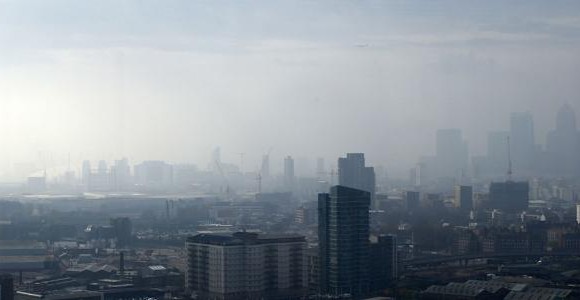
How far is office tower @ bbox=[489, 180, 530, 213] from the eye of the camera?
3950 cm

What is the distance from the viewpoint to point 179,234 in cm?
3309

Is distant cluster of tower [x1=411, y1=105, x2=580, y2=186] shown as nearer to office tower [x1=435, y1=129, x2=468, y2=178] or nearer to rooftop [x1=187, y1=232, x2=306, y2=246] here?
office tower [x1=435, y1=129, x2=468, y2=178]

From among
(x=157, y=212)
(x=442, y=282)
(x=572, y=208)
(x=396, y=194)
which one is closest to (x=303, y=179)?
(x=396, y=194)

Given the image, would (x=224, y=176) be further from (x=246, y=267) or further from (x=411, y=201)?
(x=246, y=267)

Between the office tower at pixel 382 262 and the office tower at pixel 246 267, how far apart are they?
152 cm

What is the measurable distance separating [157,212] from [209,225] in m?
7.60

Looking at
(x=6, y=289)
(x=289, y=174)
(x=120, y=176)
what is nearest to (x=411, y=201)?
(x=289, y=174)

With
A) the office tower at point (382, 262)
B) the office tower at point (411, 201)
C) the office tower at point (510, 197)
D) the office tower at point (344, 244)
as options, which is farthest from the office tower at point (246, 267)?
the office tower at point (510, 197)

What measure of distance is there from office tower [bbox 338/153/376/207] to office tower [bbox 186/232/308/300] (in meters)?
19.8

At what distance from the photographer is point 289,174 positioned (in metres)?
48.1

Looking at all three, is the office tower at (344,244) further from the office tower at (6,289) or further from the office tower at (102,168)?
the office tower at (102,168)

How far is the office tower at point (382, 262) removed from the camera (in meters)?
19.2

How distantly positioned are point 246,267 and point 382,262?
3136 mm

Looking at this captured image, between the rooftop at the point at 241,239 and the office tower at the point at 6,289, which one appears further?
the rooftop at the point at 241,239
